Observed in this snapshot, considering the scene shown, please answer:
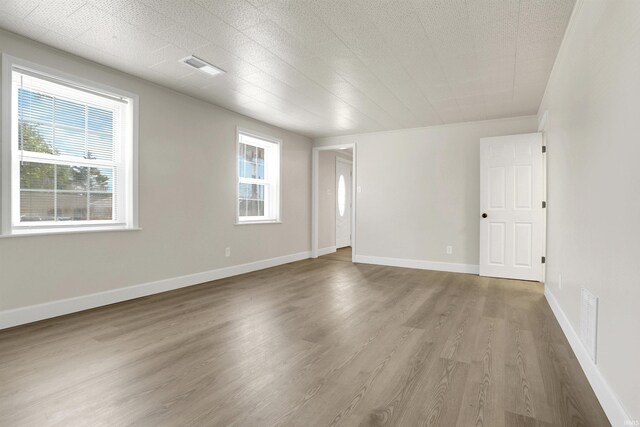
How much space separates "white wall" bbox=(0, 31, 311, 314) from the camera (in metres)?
2.80

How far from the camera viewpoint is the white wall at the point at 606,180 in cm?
131

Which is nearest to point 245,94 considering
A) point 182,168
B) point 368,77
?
point 182,168

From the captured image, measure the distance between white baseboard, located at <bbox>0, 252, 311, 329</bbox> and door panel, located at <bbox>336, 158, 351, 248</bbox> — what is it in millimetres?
3214

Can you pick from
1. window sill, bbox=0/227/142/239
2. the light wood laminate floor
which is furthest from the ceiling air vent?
the light wood laminate floor

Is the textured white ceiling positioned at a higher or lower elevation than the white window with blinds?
higher

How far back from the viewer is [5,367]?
1.99 metres

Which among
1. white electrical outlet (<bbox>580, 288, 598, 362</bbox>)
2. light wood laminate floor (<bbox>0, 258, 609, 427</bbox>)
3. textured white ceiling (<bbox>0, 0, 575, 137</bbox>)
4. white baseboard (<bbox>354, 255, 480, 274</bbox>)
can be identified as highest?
textured white ceiling (<bbox>0, 0, 575, 137</bbox>)

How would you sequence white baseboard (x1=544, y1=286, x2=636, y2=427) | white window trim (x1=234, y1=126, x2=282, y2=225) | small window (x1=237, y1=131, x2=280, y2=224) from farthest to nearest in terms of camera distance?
small window (x1=237, y1=131, x2=280, y2=224), white window trim (x1=234, y1=126, x2=282, y2=225), white baseboard (x1=544, y1=286, x2=636, y2=427)

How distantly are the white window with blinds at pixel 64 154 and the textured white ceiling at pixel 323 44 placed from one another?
0.37 meters

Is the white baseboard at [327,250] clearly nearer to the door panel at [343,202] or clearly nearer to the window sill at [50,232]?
the door panel at [343,202]

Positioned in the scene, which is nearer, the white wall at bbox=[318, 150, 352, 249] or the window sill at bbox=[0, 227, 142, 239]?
the window sill at bbox=[0, 227, 142, 239]

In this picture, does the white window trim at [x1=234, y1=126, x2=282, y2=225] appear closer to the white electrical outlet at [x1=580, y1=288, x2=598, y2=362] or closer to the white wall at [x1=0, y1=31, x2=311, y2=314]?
the white wall at [x1=0, y1=31, x2=311, y2=314]

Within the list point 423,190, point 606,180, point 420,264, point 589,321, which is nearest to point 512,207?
point 423,190

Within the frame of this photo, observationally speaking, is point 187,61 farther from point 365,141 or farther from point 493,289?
point 493,289
